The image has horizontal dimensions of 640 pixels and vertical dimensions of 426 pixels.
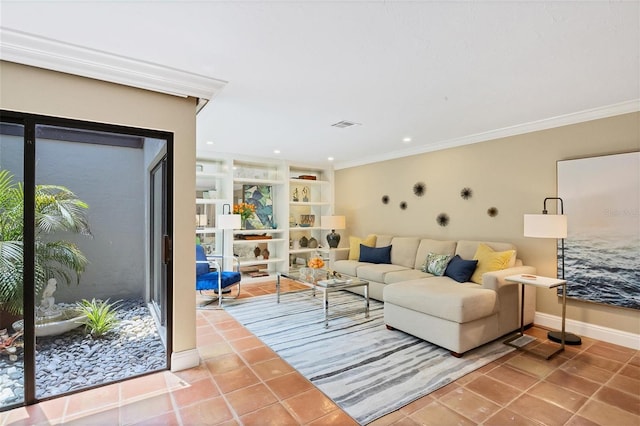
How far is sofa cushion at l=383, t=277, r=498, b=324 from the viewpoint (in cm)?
296

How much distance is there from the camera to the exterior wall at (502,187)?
3.43 m

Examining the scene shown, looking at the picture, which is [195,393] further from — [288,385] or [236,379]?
[288,385]

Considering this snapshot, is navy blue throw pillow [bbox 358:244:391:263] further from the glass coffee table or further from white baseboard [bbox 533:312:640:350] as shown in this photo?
white baseboard [bbox 533:312:640:350]

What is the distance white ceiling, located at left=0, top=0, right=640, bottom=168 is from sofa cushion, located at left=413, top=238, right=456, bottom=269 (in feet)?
5.90

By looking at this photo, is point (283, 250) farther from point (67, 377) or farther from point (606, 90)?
point (606, 90)

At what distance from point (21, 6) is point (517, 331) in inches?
194

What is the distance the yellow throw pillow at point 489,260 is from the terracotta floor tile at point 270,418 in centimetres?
281

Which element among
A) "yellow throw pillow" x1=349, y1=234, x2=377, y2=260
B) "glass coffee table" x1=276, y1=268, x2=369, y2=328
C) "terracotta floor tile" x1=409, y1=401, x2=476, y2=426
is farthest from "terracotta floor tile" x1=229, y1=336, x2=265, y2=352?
"yellow throw pillow" x1=349, y1=234, x2=377, y2=260

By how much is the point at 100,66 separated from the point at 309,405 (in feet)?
9.27

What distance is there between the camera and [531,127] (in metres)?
3.95

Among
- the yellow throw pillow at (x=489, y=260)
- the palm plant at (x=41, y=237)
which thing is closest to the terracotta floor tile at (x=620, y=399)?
the yellow throw pillow at (x=489, y=260)

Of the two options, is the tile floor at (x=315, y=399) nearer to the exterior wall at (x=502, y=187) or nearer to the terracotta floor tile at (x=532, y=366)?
the terracotta floor tile at (x=532, y=366)

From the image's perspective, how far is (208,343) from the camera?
10.8ft

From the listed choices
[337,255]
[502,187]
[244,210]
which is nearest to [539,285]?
[502,187]
